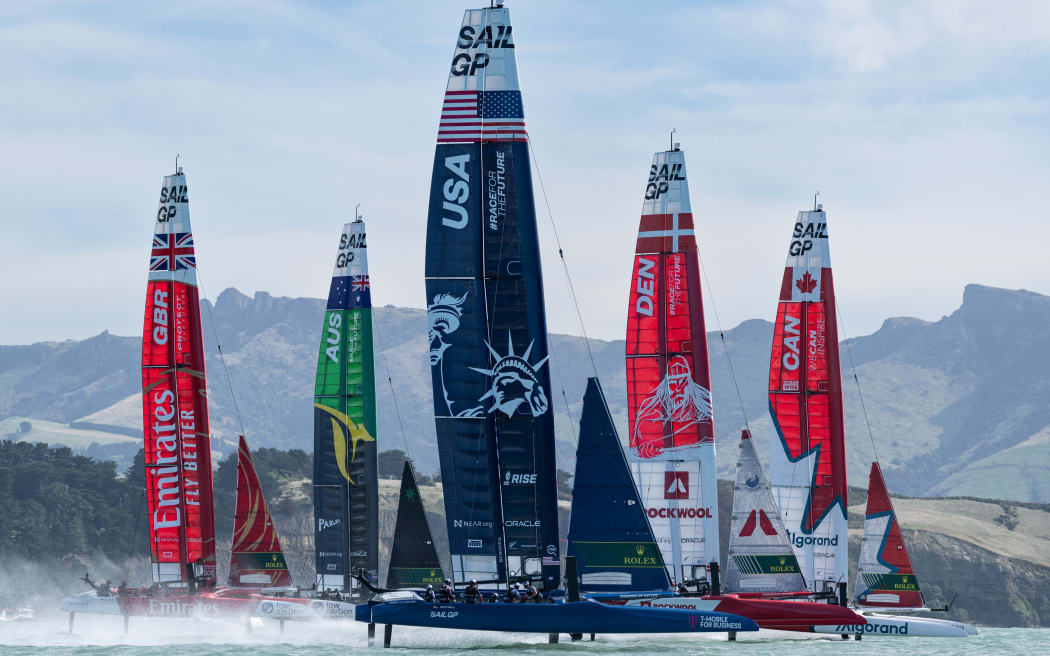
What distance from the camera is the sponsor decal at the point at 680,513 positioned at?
132 ft

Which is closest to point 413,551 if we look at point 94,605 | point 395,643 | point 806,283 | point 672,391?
point 395,643

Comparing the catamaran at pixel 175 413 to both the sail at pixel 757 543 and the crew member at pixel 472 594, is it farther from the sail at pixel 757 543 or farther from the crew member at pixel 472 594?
the crew member at pixel 472 594

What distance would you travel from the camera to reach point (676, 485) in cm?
4053

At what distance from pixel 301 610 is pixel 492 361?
1347cm

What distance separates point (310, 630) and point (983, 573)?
188 ft

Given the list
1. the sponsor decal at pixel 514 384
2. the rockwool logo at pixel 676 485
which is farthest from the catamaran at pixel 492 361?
the rockwool logo at pixel 676 485

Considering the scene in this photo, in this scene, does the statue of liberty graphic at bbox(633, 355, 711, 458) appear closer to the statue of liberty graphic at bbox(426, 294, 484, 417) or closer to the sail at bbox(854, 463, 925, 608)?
the sail at bbox(854, 463, 925, 608)

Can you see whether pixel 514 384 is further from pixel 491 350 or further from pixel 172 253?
pixel 172 253

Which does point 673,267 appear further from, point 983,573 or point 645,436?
point 983,573

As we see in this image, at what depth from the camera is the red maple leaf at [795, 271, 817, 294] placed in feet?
151

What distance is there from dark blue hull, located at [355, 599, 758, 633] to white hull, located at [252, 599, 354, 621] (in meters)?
11.7

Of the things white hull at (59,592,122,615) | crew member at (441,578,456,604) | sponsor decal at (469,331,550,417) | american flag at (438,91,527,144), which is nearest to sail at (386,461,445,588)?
white hull at (59,592,122,615)

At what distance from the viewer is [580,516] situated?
33594 millimetres

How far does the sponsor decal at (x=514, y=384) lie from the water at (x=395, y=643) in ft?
16.3
